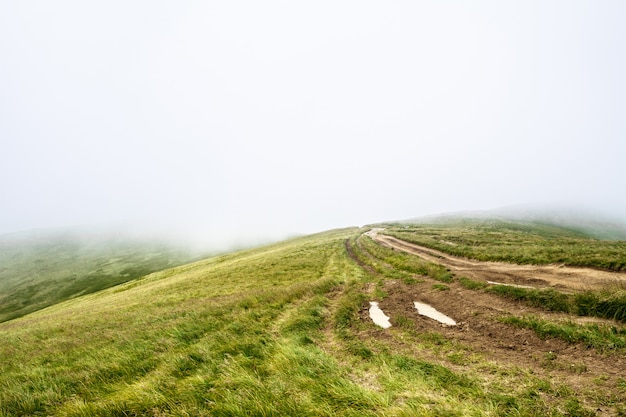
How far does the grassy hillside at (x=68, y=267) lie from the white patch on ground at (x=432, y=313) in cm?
10668

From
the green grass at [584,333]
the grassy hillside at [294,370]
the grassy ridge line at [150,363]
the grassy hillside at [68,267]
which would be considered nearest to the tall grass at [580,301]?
the grassy hillside at [294,370]

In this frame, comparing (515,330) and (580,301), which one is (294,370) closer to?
(515,330)

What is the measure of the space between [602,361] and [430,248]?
29.1m

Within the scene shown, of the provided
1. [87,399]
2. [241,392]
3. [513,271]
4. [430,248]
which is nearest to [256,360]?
[241,392]

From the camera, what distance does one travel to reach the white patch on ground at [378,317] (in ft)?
43.8

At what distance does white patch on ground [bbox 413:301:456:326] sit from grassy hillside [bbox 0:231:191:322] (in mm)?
106684

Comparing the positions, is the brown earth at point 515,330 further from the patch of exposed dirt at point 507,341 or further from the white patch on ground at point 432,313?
the white patch on ground at point 432,313

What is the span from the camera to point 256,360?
30.6ft

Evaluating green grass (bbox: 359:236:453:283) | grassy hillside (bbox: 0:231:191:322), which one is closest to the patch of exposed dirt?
green grass (bbox: 359:236:453:283)

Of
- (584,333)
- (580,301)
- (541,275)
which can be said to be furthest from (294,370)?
(541,275)

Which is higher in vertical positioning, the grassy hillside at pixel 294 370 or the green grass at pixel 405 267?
the grassy hillside at pixel 294 370

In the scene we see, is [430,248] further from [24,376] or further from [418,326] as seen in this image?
[24,376]

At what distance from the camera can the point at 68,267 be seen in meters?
128

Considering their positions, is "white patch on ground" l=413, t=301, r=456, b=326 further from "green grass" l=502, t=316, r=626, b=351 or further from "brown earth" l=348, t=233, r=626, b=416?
"green grass" l=502, t=316, r=626, b=351
